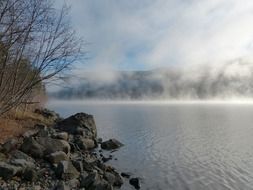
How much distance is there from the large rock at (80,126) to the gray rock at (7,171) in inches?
1088

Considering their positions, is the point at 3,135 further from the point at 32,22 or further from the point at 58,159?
A: the point at 32,22

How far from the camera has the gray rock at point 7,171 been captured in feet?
59.5

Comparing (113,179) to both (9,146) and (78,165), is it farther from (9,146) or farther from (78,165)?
(9,146)

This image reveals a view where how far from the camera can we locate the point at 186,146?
1902 inches

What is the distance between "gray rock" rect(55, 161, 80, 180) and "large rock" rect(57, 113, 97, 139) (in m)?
23.0

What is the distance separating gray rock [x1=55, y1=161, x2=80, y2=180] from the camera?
22047 millimetres

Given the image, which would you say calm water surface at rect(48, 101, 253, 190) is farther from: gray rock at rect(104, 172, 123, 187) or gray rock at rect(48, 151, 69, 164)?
gray rock at rect(48, 151, 69, 164)

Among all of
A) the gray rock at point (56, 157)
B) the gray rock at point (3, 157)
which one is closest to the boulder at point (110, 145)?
the gray rock at point (56, 157)

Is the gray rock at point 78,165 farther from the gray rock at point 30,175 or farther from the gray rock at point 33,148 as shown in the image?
the gray rock at point 30,175

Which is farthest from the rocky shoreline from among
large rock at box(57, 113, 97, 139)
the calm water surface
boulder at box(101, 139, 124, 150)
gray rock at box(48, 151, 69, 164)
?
large rock at box(57, 113, 97, 139)

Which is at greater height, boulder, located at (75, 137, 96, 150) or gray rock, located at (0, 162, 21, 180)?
gray rock, located at (0, 162, 21, 180)

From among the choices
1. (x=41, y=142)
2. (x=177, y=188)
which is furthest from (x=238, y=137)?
(x=41, y=142)

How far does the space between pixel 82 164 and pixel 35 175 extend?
7248mm

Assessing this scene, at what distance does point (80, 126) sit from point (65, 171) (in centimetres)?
2731
